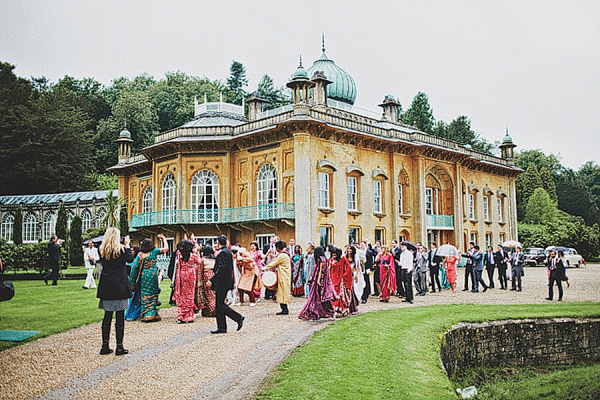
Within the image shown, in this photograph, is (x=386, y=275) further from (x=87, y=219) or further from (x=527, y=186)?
(x=527, y=186)

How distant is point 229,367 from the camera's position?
25.9 feet

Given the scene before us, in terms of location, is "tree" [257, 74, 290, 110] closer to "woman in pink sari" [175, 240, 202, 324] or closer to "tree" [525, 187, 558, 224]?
"tree" [525, 187, 558, 224]

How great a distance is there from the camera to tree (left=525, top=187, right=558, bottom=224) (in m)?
54.8

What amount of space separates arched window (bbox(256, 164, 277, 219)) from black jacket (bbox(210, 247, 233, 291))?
55.6 feet

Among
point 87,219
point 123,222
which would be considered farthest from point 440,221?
point 87,219

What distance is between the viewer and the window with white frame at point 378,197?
3089 centimetres

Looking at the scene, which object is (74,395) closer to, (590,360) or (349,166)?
(590,360)

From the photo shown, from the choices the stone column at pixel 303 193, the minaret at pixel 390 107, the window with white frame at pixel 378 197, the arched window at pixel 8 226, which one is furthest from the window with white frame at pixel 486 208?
the arched window at pixel 8 226

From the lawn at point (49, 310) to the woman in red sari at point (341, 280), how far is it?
5219 millimetres

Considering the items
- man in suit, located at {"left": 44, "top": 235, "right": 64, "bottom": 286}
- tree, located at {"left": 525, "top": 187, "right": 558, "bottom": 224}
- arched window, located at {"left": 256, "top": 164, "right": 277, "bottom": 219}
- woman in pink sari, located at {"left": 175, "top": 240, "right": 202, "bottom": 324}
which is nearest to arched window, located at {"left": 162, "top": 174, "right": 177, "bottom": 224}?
arched window, located at {"left": 256, "top": 164, "right": 277, "bottom": 219}

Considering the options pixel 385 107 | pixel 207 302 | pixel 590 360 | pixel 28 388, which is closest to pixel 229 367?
pixel 28 388

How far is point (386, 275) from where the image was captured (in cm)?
1666

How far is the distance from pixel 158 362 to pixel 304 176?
62.2ft

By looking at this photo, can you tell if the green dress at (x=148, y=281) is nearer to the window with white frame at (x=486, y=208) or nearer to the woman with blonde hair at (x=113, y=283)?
the woman with blonde hair at (x=113, y=283)
